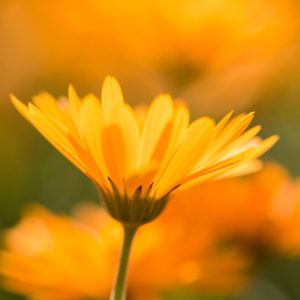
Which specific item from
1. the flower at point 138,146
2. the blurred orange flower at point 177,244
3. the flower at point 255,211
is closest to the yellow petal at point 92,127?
the flower at point 138,146

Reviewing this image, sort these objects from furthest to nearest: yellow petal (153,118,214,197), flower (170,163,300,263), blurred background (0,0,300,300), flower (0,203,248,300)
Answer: blurred background (0,0,300,300) < flower (170,163,300,263) < flower (0,203,248,300) < yellow petal (153,118,214,197)

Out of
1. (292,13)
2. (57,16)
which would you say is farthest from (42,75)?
(292,13)

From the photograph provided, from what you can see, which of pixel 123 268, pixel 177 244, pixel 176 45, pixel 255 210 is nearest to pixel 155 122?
pixel 123 268

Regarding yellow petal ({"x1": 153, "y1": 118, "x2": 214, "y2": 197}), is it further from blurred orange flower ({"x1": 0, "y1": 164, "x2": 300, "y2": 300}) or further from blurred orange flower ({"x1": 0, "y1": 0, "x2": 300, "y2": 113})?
blurred orange flower ({"x1": 0, "y1": 0, "x2": 300, "y2": 113})

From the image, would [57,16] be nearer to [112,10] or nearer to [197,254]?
[112,10]

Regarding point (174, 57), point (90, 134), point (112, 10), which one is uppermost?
point (112, 10)

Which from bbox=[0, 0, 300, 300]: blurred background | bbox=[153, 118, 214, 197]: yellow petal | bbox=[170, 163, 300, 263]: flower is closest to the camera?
bbox=[153, 118, 214, 197]: yellow petal

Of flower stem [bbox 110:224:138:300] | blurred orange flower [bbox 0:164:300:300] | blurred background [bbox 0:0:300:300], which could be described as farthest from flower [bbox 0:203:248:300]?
blurred background [bbox 0:0:300:300]

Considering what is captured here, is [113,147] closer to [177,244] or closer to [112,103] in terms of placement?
[112,103]

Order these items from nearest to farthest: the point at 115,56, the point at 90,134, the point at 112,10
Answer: the point at 90,134
the point at 112,10
the point at 115,56
